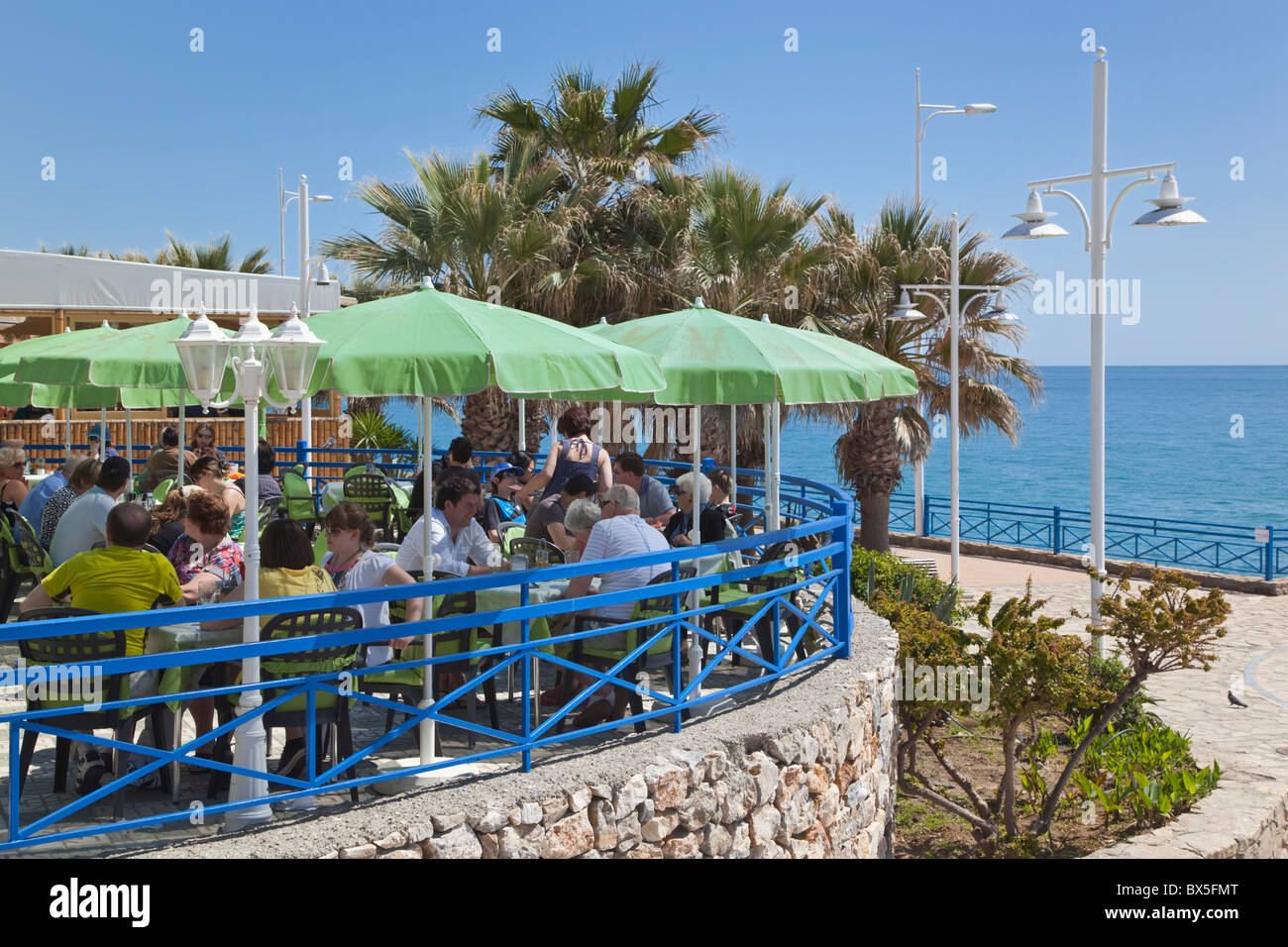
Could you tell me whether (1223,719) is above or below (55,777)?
below

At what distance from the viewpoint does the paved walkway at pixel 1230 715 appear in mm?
7934

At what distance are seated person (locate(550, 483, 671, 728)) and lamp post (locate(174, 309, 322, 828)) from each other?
1.83 m

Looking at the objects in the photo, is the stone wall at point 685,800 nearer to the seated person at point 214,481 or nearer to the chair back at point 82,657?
the chair back at point 82,657

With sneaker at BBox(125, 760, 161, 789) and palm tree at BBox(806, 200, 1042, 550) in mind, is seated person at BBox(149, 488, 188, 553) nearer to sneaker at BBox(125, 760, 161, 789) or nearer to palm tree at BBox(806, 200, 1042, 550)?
sneaker at BBox(125, 760, 161, 789)

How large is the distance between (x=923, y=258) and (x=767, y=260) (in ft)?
17.4

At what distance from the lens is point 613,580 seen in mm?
6383

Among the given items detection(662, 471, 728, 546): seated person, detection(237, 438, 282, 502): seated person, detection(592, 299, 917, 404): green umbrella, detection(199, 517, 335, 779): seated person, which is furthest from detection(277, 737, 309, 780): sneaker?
detection(237, 438, 282, 502): seated person

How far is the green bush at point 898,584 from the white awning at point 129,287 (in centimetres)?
961

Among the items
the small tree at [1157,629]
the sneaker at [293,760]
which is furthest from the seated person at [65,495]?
the small tree at [1157,629]

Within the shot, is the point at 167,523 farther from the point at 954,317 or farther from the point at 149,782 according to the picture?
the point at 954,317

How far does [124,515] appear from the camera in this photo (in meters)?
5.16

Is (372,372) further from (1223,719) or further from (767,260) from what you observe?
(767,260)

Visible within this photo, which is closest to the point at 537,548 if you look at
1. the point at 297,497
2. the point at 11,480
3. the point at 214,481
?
the point at 214,481
